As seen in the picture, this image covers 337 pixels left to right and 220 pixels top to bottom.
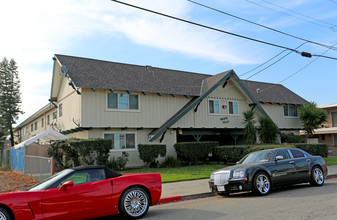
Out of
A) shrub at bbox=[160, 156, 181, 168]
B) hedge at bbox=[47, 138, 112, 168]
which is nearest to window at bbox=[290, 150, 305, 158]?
hedge at bbox=[47, 138, 112, 168]

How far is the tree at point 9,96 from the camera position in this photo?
4797cm

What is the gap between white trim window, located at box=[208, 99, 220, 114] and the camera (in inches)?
976

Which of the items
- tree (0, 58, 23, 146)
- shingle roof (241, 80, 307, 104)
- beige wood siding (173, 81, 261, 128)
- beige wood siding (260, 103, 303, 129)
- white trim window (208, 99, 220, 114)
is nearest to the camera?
beige wood siding (173, 81, 261, 128)

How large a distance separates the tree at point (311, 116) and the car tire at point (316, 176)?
1903 cm

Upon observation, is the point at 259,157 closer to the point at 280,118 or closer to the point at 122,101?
the point at 122,101

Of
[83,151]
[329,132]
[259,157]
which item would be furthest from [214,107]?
[329,132]

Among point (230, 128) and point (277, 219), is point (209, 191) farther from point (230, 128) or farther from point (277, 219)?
point (230, 128)

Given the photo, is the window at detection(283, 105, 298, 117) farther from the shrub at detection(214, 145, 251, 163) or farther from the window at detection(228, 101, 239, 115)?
the shrub at detection(214, 145, 251, 163)

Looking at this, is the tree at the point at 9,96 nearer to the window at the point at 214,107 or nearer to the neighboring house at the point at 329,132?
the window at the point at 214,107

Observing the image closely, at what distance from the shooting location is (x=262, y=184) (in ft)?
31.9

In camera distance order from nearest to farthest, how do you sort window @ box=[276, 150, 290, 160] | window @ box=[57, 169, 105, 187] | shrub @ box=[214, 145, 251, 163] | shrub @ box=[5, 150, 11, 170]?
window @ box=[57, 169, 105, 187] → window @ box=[276, 150, 290, 160] → shrub @ box=[214, 145, 251, 163] → shrub @ box=[5, 150, 11, 170]

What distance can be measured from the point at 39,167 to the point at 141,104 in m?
8.36

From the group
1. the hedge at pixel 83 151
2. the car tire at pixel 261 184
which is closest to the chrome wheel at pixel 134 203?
the car tire at pixel 261 184

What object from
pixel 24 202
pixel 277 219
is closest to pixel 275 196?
pixel 277 219
